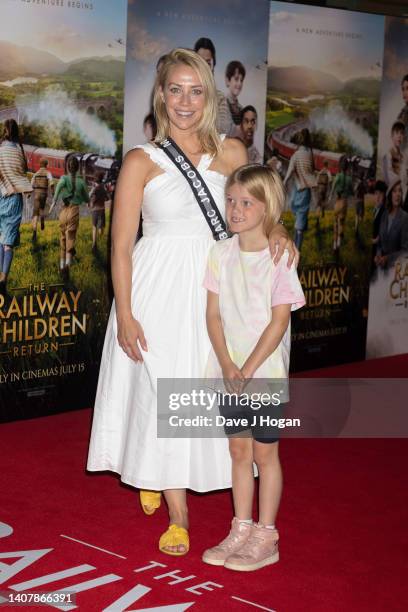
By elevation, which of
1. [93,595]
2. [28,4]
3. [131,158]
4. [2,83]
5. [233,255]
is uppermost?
[28,4]

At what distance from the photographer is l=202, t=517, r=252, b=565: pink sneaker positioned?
10.8 feet

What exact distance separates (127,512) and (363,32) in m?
4.01

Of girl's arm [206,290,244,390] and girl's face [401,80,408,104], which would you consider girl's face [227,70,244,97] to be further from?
girl's arm [206,290,244,390]

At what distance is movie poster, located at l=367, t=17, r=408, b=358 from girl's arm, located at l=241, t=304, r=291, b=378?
12.8 ft

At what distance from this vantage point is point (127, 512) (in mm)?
3814

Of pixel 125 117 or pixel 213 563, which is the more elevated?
pixel 125 117

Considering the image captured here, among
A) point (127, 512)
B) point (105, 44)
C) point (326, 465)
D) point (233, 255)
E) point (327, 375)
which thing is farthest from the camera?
point (327, 375)

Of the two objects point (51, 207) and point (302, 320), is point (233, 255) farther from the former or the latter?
point (302, 320)

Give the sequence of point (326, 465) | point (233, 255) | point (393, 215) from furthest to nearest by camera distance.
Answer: point (393, 215)
point (326, 465)
point (233, 255)

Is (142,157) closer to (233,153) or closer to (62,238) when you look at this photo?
(233,153)

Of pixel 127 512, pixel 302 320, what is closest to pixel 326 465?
pixel 127 512

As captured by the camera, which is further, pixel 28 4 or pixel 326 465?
pixel 28 4

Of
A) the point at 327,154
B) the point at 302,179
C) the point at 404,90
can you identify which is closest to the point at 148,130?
the point at 302,179

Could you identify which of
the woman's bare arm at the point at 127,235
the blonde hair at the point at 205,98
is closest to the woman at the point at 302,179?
the blonde hair at the point at 205,98
